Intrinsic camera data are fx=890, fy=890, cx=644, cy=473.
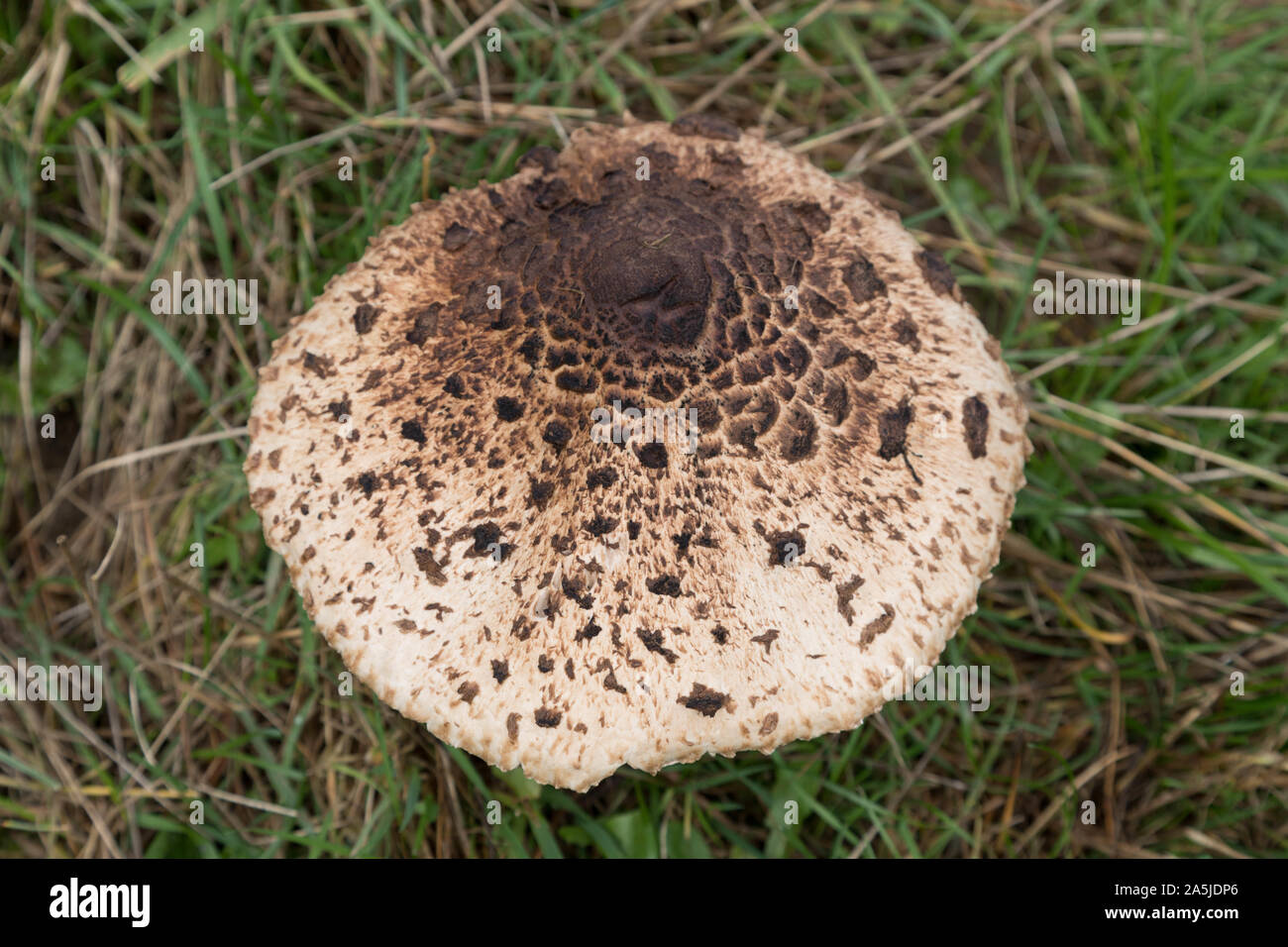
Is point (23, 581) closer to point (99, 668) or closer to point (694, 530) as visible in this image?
point (99, 668)

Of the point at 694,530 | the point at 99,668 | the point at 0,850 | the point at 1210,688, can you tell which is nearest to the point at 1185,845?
the point at 1210,688

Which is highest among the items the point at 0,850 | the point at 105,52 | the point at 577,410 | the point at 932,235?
the point at 105,52

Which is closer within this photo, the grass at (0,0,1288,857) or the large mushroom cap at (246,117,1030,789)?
the large mushroom cap at (246,117,1030,789)

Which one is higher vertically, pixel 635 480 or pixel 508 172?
pixel 508 172

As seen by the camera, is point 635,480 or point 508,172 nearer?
point 635,480
